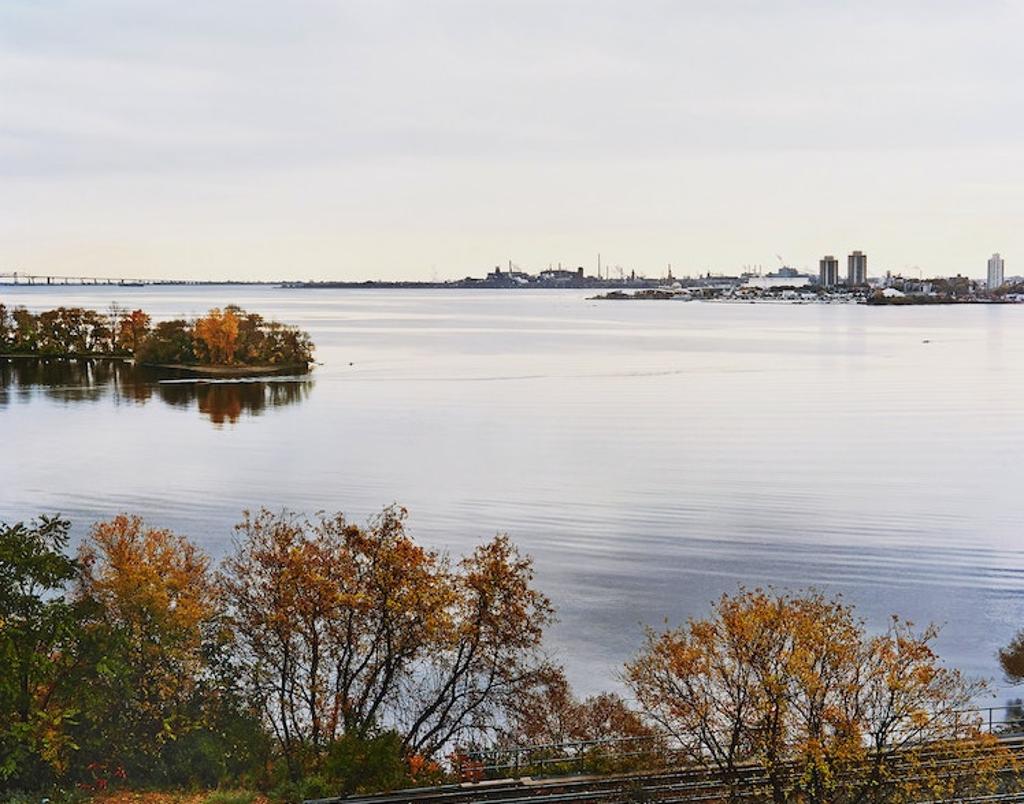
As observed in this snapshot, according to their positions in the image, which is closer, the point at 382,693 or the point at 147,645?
the point at 382,693

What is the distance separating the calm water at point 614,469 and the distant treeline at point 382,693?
104 inches

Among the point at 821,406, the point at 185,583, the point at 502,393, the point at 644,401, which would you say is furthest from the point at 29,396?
the point at 185,583

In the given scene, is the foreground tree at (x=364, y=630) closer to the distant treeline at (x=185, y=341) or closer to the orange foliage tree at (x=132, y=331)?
the distant treeline at (x=185, y=341)

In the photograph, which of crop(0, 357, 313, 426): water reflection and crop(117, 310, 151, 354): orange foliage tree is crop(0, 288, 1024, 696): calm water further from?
crop(117, 310, 151, 354): orange foliage tree

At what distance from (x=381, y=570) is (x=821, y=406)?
31589 millimetres

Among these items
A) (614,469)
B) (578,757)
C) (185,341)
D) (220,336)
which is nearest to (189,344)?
(185,341)

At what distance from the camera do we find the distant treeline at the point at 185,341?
186 feet

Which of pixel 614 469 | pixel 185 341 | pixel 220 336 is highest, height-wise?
pixel 220 336

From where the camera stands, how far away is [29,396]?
→ 45.5 metres

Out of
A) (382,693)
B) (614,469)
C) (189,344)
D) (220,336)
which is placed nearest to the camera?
(382,693)

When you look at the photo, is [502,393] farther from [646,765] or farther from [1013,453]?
[646,765]

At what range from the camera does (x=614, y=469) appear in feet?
Result: 91.1

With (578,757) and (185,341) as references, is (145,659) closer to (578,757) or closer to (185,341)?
(578,757)

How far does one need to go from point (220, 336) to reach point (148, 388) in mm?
8372
